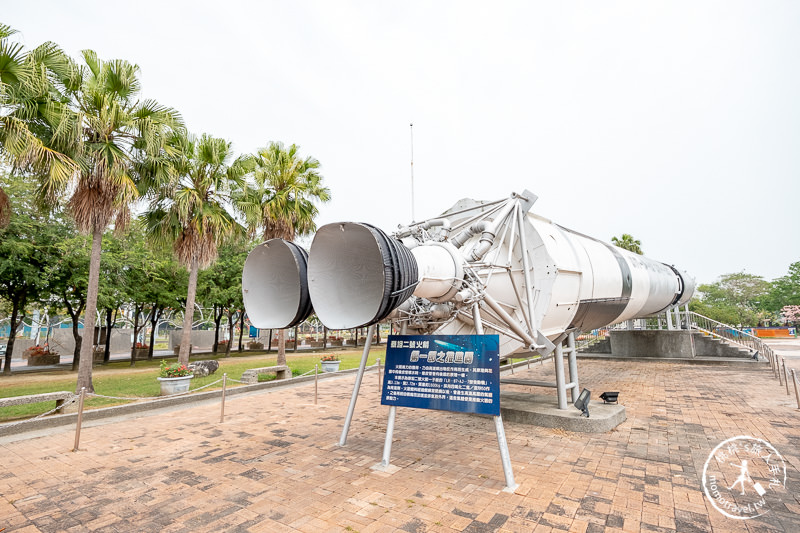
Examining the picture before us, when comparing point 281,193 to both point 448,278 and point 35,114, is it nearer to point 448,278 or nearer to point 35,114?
point 35,114

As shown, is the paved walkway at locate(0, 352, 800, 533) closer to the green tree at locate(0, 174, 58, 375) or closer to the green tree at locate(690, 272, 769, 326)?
the green tree at locate(0, 174, 58, 375)

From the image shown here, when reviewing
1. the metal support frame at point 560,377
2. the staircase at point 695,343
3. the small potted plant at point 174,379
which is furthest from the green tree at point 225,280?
the staircase at point 695,343

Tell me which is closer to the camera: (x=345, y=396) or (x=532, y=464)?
(x=532, y=464)

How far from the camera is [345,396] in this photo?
11.1 meters

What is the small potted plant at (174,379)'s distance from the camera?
11031 mm

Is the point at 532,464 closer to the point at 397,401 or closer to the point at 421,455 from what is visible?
the point at 421,455

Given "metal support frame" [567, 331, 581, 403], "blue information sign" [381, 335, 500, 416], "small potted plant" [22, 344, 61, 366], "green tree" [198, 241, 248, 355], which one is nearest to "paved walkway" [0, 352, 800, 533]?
"blue information sign" [381, 335, 500, 416]

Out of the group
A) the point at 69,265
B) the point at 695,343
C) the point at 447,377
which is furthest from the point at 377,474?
the point at 695,343

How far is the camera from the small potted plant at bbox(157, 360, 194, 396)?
1103 cm

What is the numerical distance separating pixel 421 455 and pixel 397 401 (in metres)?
1.17

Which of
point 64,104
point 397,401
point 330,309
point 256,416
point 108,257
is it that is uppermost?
point 64,104

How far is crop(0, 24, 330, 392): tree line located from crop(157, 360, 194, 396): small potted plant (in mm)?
1353

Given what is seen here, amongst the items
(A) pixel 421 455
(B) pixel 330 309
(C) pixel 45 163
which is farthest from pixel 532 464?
(C) pixel 45 163

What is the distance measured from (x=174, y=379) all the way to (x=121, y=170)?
5.90m
